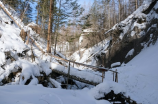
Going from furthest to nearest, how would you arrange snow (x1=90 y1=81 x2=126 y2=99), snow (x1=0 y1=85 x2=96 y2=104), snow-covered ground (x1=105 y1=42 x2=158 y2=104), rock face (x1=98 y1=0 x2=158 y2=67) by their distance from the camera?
1. rock face (x1=98 y1=0 x2=158 y2=67)
2. snow-covered ground (x1=105 y1=42 x2=158 y2=104)
3. snow (x1=90 y1=81 x2=126 y2=99)
4. snow (x1=0 y1=85 x2=96 y2=104)

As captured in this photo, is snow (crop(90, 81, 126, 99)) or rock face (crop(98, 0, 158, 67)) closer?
snow (crop(90, 81, 126, 99))

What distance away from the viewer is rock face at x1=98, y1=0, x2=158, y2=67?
15391 millimetres

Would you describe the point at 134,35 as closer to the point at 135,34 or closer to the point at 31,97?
the point at 135,34

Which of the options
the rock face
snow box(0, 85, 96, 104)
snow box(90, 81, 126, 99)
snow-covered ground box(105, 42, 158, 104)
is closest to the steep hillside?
the rock face

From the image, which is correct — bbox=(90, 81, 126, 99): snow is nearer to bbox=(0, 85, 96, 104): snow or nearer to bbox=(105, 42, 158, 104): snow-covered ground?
bbox=(0, 85, 96, 104): snow

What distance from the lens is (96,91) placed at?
4.98 meters

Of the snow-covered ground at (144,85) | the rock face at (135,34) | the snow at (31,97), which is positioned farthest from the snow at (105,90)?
the rock face at (135,34)

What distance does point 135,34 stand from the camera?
1730 cm

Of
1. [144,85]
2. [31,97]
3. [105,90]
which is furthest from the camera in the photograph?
[144,85]

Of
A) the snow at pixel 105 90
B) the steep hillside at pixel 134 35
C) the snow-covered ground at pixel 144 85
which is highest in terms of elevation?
the steep hillside at pixel 134 35

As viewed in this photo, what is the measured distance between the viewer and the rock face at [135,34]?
1539cm

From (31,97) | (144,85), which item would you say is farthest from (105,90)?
(144,85)

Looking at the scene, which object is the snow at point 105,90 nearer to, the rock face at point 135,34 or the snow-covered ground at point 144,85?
the snow-covered ground at point 144,85

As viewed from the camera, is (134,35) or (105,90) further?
(134,35)
